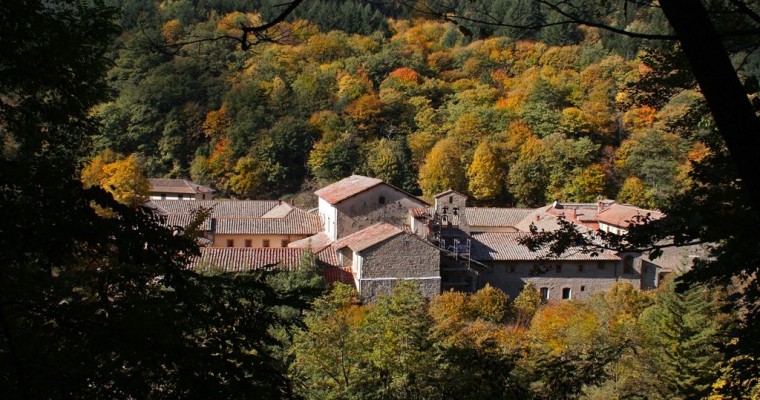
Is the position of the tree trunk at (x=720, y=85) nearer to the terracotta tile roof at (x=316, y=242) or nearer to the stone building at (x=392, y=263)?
the stone building at (x=392, y=263)

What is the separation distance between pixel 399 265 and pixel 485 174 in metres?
17.9

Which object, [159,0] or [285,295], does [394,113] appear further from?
[285,295]

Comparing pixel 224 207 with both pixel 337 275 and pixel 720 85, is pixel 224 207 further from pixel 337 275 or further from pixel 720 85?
pixel 720 85

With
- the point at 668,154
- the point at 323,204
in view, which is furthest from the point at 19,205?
the point at 668,154

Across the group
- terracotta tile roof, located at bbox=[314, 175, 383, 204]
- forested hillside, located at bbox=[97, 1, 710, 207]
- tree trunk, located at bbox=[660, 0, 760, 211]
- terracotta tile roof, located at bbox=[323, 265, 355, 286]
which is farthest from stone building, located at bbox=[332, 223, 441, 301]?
tree trunk, located at bbox=[660, 0, 760, 211]

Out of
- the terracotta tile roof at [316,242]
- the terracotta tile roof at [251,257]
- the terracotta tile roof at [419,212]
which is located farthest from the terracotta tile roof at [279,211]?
the terracotta tile roof at [251,257]

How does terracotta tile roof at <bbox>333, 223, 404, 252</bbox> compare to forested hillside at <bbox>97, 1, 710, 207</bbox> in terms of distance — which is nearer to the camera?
terracotta tile roof at <bbox>333, 223, 404, 252</bbox>

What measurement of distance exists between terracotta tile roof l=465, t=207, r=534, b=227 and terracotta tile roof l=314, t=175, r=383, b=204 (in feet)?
23.5

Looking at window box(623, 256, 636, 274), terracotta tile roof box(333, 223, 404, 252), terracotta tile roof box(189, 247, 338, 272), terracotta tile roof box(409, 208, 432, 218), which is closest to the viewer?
terracotta tile roof box(189, 247, 338, 272)

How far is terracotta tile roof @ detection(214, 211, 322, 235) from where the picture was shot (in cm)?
2748

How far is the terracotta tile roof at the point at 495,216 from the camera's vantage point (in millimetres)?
32938

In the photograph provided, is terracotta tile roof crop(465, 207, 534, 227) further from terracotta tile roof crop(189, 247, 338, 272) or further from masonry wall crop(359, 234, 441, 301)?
terracotta tile roof crop(189, 247, 338, 272)

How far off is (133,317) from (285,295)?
1333mm

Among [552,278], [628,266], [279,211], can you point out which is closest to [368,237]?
[552,278]
